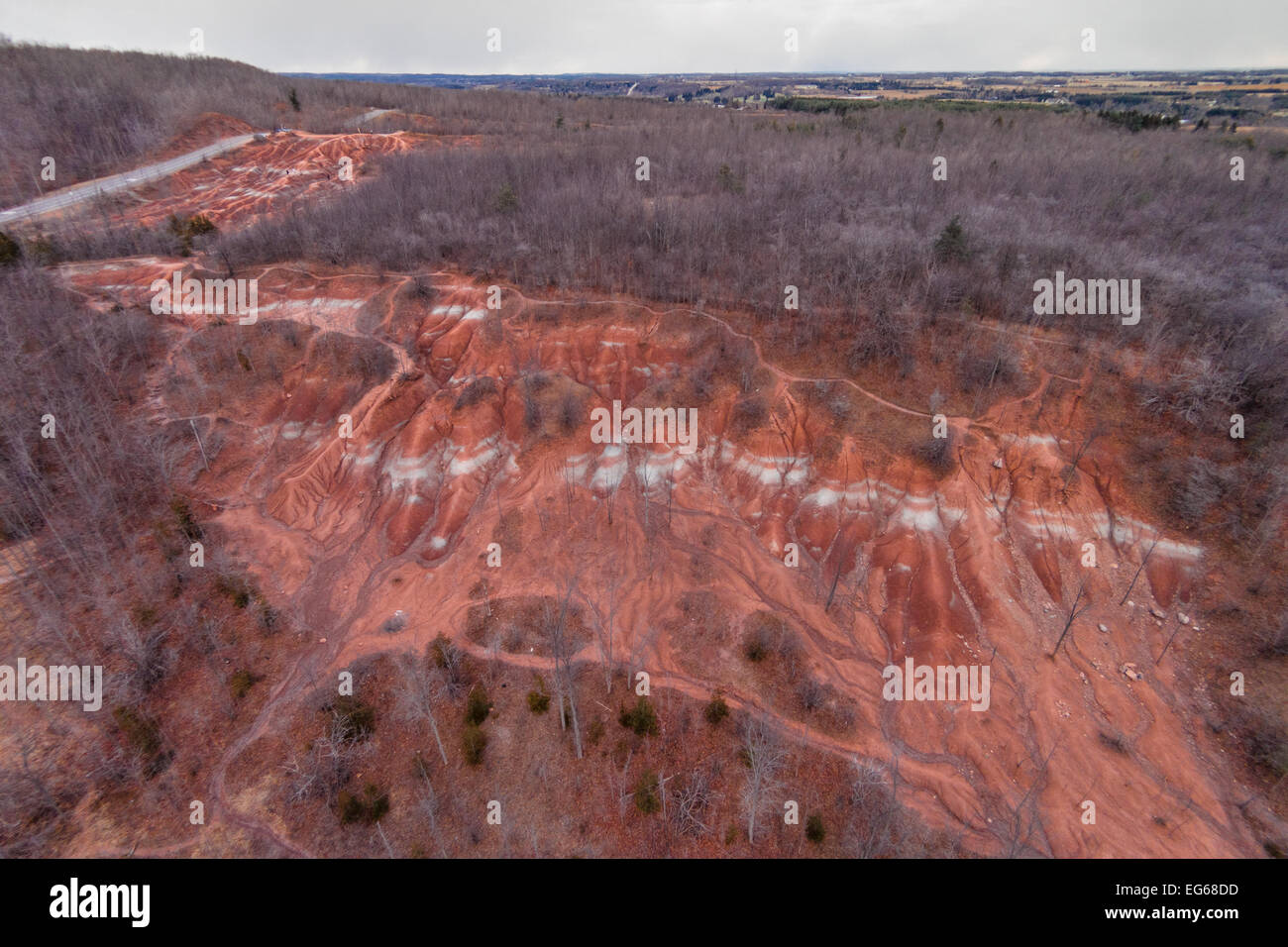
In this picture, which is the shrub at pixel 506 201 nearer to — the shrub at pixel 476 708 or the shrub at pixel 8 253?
the shrub at pixel 8 253

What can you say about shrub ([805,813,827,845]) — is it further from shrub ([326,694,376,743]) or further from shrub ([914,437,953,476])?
shrub ([914,437,953,476])

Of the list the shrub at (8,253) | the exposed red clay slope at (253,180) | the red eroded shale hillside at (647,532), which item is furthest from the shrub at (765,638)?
the exposed red clay slope at (253,180)

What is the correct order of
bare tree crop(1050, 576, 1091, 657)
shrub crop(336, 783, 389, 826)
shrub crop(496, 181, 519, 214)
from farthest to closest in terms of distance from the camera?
shrub crop(496, 181, 519, 214)
bare tree crop(1050, 576, 1091, 657)
shrub crop(336, 783, 389, 826)

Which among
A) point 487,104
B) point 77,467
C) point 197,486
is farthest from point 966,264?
point 487,104

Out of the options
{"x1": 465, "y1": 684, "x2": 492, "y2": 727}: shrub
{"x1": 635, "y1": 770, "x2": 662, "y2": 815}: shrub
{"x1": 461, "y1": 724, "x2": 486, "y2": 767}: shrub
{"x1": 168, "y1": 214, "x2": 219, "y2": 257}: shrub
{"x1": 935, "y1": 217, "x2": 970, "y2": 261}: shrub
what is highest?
{"x1": 168, "y1": 214, "x2": 219, "y2": 257}: shrub

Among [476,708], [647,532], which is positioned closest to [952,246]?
[647,532]

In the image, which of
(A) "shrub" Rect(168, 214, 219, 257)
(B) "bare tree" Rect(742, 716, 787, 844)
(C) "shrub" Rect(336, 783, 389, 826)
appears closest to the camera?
(B) "bare tree" Rect(742, 716, 787, 844)

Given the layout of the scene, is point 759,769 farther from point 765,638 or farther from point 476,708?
point 476,708

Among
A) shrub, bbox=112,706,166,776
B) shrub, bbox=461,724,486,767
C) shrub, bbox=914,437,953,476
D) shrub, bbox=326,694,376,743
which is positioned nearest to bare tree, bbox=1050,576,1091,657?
shrub, bbox=914,437,953,476
